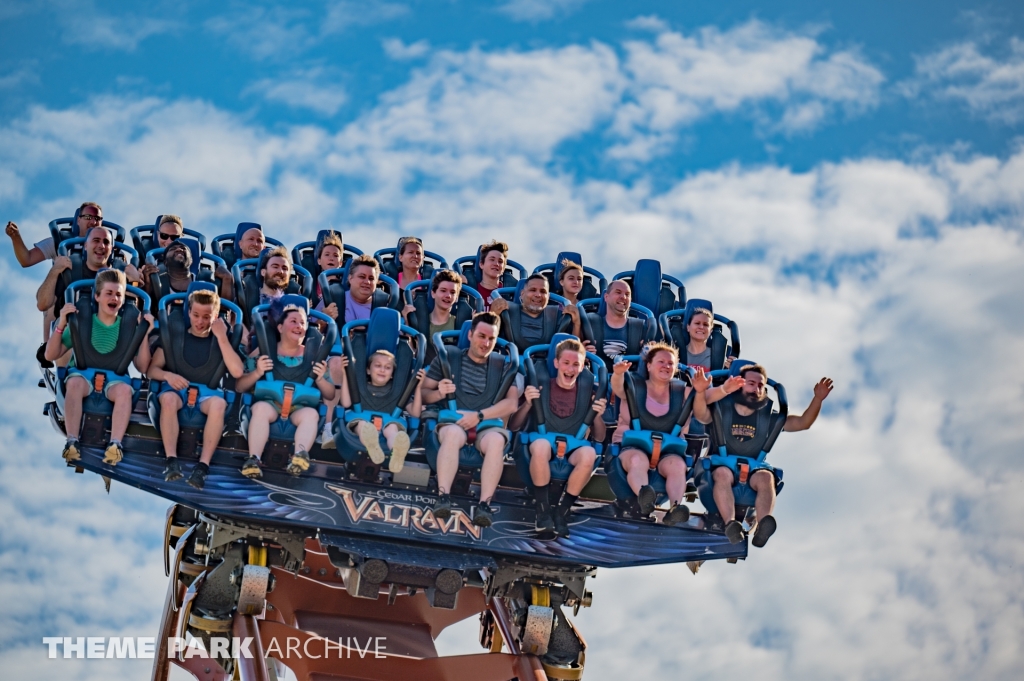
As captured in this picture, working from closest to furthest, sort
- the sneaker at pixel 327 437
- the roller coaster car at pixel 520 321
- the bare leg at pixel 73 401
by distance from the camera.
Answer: the bare leg at pixel 73 401 < the sneaker at pixel 327 437 < the roller coaster car at pixel 520 321

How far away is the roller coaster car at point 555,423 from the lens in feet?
39.1

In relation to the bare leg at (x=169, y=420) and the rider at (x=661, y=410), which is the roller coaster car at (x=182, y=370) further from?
the rider at (x=661, y=410)

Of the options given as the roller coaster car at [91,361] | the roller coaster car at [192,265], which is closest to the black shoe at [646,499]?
the roller coaster car at [91,361]

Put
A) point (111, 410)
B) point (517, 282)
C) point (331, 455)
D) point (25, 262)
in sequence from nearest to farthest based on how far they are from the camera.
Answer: point (111, 410)
point (331, 455)
point (25, 262)
point (517, 282)

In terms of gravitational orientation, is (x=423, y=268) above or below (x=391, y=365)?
above

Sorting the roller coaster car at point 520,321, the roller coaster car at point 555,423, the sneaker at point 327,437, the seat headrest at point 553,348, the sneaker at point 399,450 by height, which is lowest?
the sneaker at point 399,450

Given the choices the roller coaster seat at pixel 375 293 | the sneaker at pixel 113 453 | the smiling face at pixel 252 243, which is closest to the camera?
the sneaker at pixel 113 453

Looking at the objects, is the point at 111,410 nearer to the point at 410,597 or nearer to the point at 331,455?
the point at 331,455

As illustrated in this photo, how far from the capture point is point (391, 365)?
37.9 ft

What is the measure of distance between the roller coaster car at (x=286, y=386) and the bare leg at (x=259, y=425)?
74 millimetres

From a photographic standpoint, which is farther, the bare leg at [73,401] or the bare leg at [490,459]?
the bare leg at [490,459]

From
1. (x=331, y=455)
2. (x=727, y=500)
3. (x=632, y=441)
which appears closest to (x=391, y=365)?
(x=331, y=455)

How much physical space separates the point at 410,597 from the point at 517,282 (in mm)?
3081

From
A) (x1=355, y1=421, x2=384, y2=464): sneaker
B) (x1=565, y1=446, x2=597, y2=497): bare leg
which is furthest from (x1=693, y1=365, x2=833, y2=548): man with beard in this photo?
(x1=355, y1=421, x2=384, y2=464): sneaker
